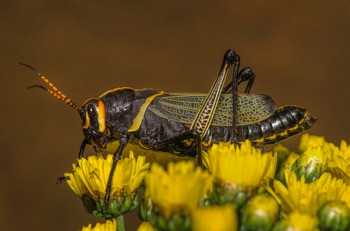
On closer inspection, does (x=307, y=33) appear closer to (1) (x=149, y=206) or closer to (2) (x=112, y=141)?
(2) (x=112, y=141)

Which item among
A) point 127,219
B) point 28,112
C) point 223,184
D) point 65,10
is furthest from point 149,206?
point 65,10

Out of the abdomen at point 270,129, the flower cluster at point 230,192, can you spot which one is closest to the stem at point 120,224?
the flower cluster at point 230,192

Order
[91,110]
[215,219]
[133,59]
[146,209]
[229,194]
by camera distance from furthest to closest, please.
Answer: [133,59], [91,110], [146,209], [229,194], [215,219]

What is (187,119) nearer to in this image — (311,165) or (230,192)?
(311,165)

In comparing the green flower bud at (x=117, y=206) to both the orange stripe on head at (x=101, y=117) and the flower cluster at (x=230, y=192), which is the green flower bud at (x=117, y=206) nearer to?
the flower cluster at (x=230, y=192)

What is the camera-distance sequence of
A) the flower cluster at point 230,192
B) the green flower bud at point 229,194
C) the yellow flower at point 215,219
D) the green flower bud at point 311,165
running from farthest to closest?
the green flower bud at point 311,165, the green flower bud at point 229,194, the flower cluster at point 230,192, the yellow flower at point 215,219

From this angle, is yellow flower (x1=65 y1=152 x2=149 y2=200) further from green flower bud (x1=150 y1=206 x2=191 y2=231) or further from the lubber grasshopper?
green flower bud (x1=150 y1=206 x2=191 y2=231)

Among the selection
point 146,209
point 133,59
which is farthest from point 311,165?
point 133,59
